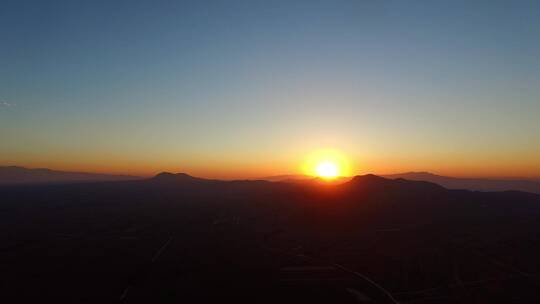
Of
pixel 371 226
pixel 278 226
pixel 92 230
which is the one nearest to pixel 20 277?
pixel 92 230

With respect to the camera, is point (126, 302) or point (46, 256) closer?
point (126, 302)

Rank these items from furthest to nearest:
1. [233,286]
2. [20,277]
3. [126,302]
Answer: [20,277]
[233,286]
[126,302]

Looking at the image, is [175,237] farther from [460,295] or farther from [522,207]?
[522,207]

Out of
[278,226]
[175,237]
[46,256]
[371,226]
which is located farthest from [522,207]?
[46,256]

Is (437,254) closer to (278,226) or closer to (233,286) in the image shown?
(233,286)

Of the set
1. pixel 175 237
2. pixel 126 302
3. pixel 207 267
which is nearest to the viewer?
pixel 126 302

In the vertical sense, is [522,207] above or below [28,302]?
above
